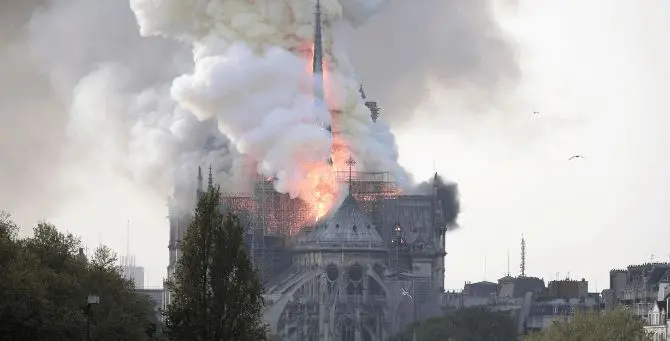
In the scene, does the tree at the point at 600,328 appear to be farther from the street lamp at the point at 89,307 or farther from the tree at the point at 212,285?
the tree at the point at 212,285

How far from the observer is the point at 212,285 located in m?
124

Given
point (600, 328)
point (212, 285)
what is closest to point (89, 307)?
point (212, 285)

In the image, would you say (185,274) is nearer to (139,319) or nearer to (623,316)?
(139,319)

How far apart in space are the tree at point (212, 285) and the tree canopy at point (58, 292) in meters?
6.79

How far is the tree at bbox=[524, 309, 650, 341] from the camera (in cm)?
17712

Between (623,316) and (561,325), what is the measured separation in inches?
324

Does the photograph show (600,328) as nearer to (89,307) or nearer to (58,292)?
(58,292)

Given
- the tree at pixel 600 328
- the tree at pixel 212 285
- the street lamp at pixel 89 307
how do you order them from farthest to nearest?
the tree at pixel 600 328
the street lamp at pixel 89 307
the tree at pixel 212 285

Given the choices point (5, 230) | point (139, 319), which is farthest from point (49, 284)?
point (139, 319)

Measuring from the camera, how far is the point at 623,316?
182m

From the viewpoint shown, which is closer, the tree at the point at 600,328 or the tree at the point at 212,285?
the tree at the point at 212,285

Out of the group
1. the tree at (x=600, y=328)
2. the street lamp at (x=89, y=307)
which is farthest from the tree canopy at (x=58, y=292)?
the tree at (x=600, y=328)

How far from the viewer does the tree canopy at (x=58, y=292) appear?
12529cm

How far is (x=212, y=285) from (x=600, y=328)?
196 feet
